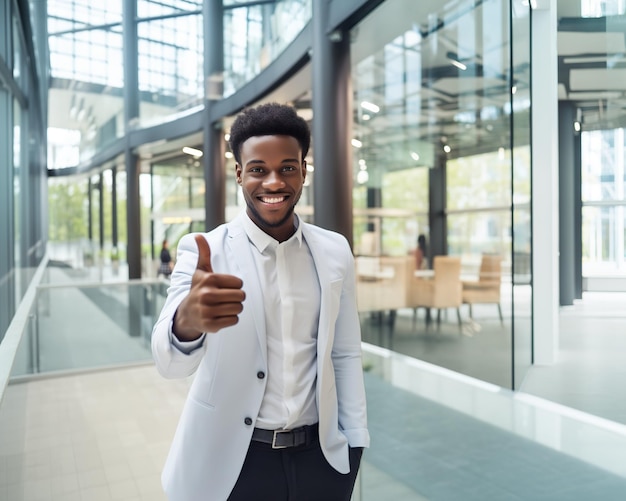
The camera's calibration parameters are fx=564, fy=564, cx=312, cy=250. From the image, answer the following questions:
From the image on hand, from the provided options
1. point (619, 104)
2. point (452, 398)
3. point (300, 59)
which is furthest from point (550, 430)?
point (300, 59)

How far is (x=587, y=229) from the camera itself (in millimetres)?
3822

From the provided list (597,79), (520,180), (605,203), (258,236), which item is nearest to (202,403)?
(258,236)

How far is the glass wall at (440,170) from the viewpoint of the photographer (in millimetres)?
5750

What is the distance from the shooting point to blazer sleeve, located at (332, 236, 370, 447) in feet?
5.32

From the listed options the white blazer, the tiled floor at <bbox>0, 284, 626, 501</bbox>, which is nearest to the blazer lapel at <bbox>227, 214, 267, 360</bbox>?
the white blazer

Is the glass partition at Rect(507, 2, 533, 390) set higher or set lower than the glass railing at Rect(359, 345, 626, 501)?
higher

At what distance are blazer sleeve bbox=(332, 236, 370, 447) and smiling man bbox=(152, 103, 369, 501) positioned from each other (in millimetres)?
68

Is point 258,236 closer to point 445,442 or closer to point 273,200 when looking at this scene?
point 273,200

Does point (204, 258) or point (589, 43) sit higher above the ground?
point (589, 43)

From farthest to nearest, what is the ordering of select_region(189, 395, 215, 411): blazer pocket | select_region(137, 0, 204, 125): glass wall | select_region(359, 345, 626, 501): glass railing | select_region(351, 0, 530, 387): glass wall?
select_region(137, 0, 204, 125): glass wall, select_region(351, 0, 530, 387): glass wall, select_region(359, 345, 626, 501): glass railing, select_region(189, 395, 215, 411): blazer pocket

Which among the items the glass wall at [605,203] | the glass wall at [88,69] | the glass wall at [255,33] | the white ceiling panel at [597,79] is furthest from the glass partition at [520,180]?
the glass wall at [88,69]

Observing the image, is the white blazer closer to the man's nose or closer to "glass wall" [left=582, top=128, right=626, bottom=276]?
the man's nose

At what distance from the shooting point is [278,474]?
1.51m

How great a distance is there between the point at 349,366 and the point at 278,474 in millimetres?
359
